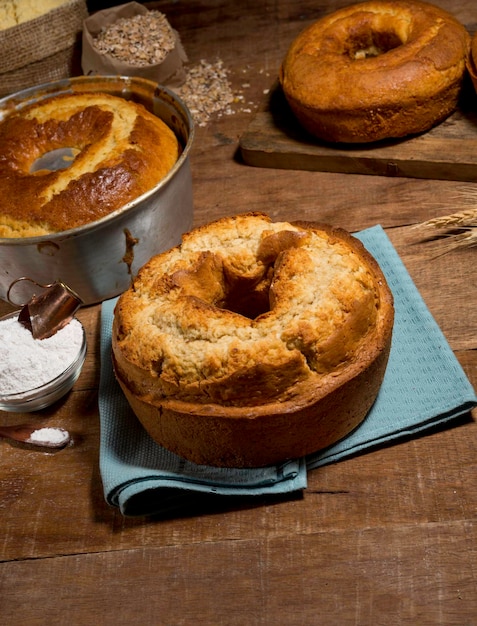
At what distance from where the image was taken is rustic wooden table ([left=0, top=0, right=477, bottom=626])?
1.33 m

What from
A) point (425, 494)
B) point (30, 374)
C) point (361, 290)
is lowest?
point (425, 494)

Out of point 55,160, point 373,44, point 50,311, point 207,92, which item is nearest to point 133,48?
point 207,92

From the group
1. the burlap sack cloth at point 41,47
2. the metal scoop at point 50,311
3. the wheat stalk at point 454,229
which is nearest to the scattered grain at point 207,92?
the burlap sack cloth at point 41,47

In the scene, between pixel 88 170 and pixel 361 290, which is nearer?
pixel 361 290

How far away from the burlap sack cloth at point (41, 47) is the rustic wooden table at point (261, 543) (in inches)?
65.3

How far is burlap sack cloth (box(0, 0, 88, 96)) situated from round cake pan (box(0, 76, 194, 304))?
2.98ft

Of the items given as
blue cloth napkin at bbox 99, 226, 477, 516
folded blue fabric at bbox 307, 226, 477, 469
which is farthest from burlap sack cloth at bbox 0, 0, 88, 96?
folded blue fabric at bbox 307, 226, 477, 469

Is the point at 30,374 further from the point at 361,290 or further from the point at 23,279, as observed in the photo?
the point at 361,290

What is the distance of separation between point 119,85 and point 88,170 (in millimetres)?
520

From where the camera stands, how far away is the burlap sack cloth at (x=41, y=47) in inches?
111

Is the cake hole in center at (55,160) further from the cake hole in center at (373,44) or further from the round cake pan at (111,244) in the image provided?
the cake hole in center at (373,44)

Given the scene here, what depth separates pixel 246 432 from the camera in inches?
54.4

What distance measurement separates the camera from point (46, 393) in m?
1.73

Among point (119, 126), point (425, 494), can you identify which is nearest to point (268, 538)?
point (425, 494)
